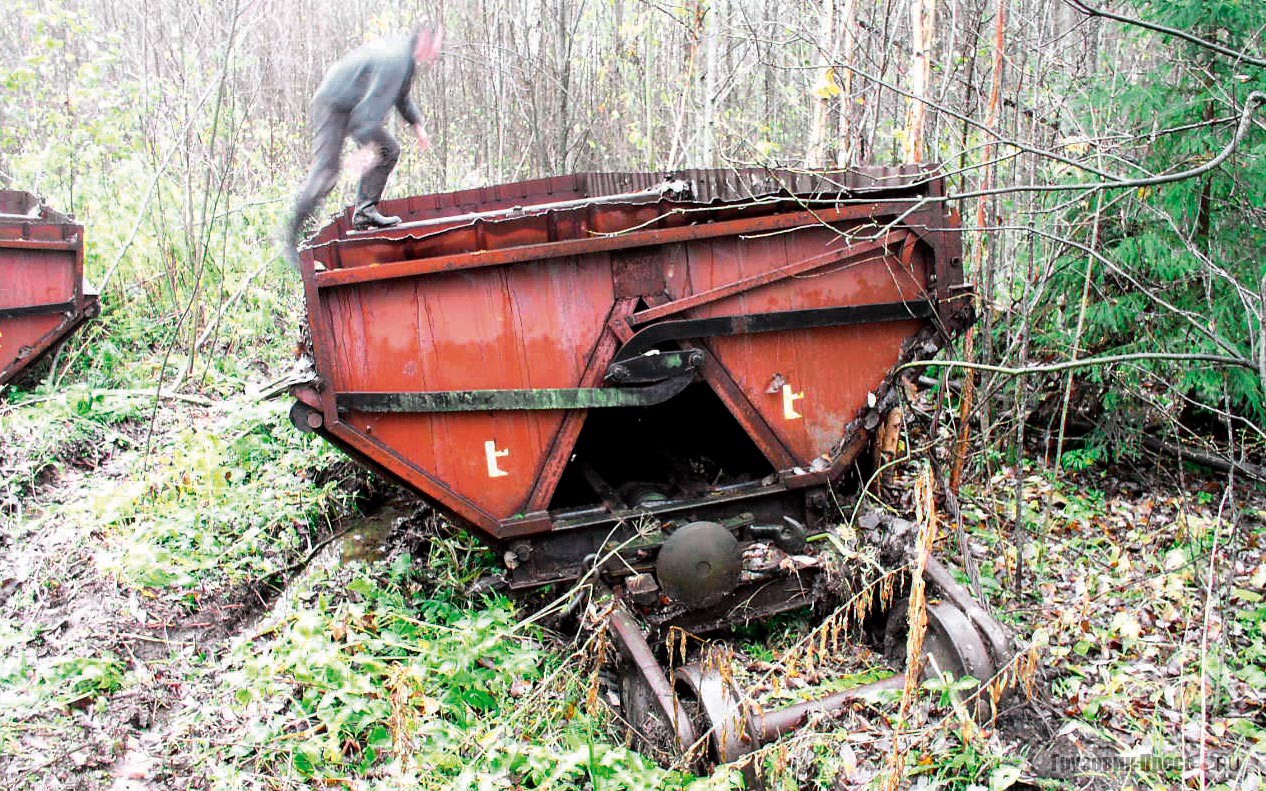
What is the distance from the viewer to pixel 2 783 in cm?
317

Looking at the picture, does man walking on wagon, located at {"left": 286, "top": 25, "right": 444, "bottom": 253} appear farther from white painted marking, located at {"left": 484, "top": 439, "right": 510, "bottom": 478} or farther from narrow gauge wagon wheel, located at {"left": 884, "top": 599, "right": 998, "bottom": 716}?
narrow gauge wagon wheel, located at {"left": 884, "top": 599, "right": 998, "bottom": 716}

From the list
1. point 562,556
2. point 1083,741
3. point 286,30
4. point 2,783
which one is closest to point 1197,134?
point 1083,741

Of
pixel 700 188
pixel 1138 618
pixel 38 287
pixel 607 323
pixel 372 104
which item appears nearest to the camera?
pixel 607 323

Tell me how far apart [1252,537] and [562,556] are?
14.8ft

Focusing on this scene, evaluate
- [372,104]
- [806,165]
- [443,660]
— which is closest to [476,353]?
[443,660]

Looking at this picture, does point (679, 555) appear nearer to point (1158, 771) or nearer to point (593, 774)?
point (593, 774)

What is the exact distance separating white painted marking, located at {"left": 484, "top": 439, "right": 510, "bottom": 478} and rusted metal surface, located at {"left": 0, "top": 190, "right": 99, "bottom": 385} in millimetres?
5951

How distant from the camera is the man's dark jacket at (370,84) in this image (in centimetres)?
561

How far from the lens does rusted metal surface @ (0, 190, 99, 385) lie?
303 inches

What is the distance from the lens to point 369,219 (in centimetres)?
542

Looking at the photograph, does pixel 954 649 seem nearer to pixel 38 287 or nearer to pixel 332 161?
pixel 332 161

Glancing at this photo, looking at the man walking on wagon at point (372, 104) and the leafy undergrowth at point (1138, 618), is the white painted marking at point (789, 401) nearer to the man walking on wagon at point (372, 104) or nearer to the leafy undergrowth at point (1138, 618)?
Result: the leafy undergrowth at point (1138, 618)

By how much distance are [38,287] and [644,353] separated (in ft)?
22.0

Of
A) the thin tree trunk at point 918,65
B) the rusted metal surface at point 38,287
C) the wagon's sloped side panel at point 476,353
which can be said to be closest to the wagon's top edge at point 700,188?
the wagon's sloped side panel at point 476,353
